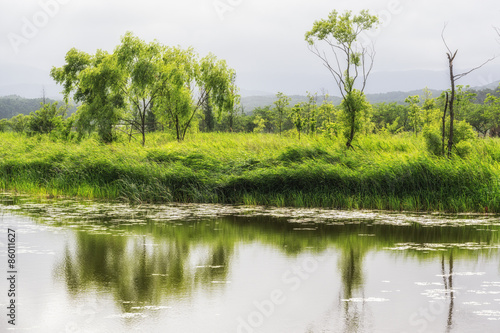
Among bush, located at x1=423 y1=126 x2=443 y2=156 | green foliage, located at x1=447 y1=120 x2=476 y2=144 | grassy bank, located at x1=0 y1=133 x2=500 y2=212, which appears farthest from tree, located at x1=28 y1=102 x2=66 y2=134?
green foliage, located at x1=447 y1=120 x2=476 y2=144

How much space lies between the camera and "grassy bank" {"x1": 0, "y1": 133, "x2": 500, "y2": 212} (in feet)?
42.7

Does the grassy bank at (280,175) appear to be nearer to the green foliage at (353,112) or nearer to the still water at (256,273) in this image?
the green foliage at (353,112)

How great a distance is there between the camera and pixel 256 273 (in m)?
7.14

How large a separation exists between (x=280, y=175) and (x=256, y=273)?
7366 millimetres

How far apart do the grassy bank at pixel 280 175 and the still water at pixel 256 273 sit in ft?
4.25

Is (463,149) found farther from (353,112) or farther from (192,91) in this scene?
(192,91)

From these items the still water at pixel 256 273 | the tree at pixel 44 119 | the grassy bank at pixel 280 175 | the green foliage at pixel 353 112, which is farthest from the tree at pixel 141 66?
the still water at pixel 256 273

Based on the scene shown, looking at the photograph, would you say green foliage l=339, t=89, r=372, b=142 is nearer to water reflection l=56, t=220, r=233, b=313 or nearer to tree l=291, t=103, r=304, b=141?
tree l=291, t=103, r=304, b=141

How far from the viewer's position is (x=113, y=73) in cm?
2677

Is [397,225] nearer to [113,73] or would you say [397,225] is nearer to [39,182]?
[39,182]

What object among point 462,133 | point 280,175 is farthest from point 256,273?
point 462,133

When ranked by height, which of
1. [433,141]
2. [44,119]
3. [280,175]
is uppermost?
[44,119]

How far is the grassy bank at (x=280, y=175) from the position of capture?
42.7 ft

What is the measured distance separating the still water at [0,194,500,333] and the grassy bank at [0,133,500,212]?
1297mm
